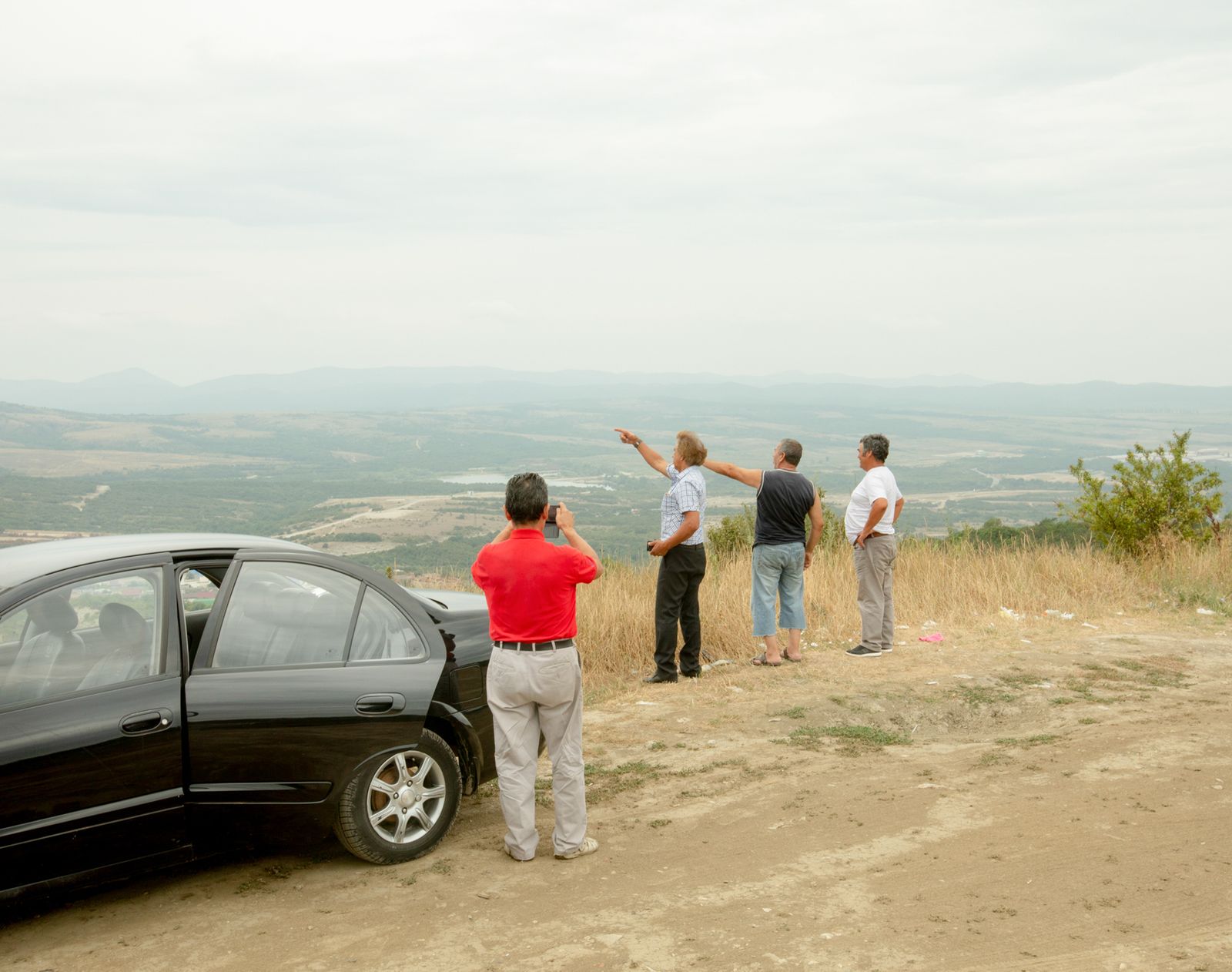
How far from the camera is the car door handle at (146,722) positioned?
4.51 metres

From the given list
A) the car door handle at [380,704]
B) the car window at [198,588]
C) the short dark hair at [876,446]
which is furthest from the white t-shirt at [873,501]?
the car window at [198,588]

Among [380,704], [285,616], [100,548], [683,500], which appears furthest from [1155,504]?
[100,548]

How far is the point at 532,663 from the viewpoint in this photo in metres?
5.15

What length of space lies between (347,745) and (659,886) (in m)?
1.51

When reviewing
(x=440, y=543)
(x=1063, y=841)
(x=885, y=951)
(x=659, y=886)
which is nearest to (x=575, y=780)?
(x=659, y=886)

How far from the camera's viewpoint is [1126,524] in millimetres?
15852

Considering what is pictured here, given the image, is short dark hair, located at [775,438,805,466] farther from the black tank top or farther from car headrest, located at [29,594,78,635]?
car headrest, located at [29,594,78,635]

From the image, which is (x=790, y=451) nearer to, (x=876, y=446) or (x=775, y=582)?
(x=876, y=446)

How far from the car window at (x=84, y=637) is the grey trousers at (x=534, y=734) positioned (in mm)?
1483

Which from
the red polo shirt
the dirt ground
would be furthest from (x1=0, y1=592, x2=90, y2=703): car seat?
the red polo shirt

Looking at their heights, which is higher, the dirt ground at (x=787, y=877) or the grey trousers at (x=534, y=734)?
the grey trousers at (x=534, y=734)

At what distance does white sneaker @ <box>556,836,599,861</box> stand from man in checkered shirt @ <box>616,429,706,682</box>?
375 cm

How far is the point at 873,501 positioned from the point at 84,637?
691 cm

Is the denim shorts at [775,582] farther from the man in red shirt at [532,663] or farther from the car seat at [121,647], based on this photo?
the car seat at [121,647]
